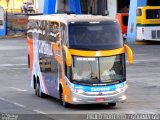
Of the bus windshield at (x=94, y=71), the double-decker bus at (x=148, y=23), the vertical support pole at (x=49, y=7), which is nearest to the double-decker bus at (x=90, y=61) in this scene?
the bus windshield at (x=94, y=71)

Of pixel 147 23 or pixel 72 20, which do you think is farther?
pixel 147 23

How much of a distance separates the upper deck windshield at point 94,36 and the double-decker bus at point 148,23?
3410cm

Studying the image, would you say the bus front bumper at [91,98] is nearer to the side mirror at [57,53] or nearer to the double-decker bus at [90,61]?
the double-decker bus at [90,61]

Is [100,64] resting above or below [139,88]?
above

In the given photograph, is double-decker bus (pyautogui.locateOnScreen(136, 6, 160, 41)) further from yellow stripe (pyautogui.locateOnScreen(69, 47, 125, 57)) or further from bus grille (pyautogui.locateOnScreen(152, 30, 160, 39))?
yellow stripe (pyautogui.locateOnScreen(69, 47, 125, 57))

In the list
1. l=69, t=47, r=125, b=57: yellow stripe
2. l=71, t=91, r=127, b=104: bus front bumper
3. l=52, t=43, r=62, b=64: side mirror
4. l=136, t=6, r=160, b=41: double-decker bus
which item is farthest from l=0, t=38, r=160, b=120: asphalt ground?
l=136, t=6, r=160, b=41: double-decker bus

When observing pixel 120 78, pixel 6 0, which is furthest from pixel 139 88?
pixel 6 0

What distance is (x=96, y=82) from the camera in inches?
783

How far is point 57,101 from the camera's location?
22750 mm

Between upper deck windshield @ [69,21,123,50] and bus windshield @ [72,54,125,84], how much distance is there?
0.39m

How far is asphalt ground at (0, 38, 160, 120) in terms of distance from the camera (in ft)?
63.2

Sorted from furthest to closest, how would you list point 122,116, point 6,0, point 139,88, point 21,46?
1. point 6,0
2. point 21,46
3. point 139,88
4. point 122,116

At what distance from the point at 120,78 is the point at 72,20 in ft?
7.88

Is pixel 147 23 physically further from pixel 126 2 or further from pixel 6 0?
pixel 6 0
